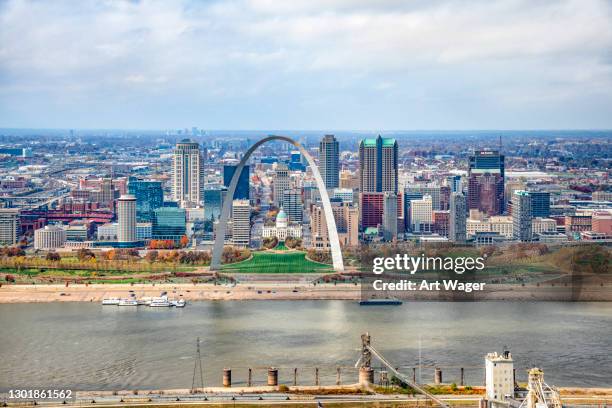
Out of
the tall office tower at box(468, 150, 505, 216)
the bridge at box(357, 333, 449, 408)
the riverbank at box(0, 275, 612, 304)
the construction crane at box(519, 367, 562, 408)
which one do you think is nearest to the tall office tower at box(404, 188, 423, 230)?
the tall office tower at box(468, 150, 505, 216)

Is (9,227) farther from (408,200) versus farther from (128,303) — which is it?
(128,303)

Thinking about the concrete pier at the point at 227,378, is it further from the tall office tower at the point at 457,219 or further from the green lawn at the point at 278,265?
the tall office tower at the point at 457,219

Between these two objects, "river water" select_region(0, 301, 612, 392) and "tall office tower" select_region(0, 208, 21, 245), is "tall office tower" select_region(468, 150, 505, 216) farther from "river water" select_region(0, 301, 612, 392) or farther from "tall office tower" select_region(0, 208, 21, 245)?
"river water" select_region(0, 301, 612, 392)

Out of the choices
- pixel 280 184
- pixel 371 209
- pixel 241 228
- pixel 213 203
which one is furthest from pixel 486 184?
pixel 241 228

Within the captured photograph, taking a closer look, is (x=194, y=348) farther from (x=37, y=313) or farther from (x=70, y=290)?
(x=70, y=290)

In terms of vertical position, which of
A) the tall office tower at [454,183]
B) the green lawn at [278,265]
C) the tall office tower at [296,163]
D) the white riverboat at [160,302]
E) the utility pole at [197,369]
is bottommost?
the utility pole at [197,369]

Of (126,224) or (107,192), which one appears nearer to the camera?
(126,224)

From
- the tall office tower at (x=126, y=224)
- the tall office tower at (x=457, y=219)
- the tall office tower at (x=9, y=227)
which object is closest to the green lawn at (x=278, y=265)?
the tall office tower at (x=126, y=224)
